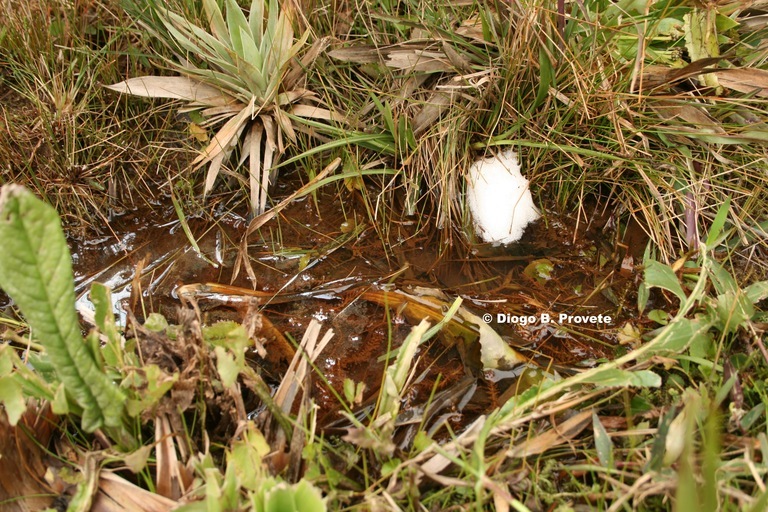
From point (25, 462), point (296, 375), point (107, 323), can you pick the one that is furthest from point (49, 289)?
point (296, 375)

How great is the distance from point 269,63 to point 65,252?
113 centimetres

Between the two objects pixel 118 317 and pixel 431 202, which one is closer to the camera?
pixel 118 317

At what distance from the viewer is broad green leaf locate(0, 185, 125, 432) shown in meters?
1.03

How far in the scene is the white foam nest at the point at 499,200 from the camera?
→ 2025 millimetres

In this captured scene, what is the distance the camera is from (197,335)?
1308mm

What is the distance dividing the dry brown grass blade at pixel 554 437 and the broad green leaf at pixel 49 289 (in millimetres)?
830

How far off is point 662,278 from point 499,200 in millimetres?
590

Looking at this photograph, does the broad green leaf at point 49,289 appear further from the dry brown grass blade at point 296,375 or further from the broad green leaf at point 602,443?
the broad green leaf at point 602,443

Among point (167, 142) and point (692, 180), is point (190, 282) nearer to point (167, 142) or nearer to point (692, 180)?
point (167, 142)

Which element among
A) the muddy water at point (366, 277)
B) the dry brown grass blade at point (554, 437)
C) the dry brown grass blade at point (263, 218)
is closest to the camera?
the dry brown grass blade at point (554, 437)

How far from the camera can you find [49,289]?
110cm

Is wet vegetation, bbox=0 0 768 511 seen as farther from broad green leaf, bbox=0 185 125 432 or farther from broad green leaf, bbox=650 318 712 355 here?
broad green leaf, bbox=0 185 125 432

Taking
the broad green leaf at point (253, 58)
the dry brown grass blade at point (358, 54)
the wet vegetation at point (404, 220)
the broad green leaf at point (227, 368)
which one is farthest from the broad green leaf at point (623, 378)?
the broad green leaf at point (253, 58)

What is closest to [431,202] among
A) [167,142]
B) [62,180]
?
[167,142]
